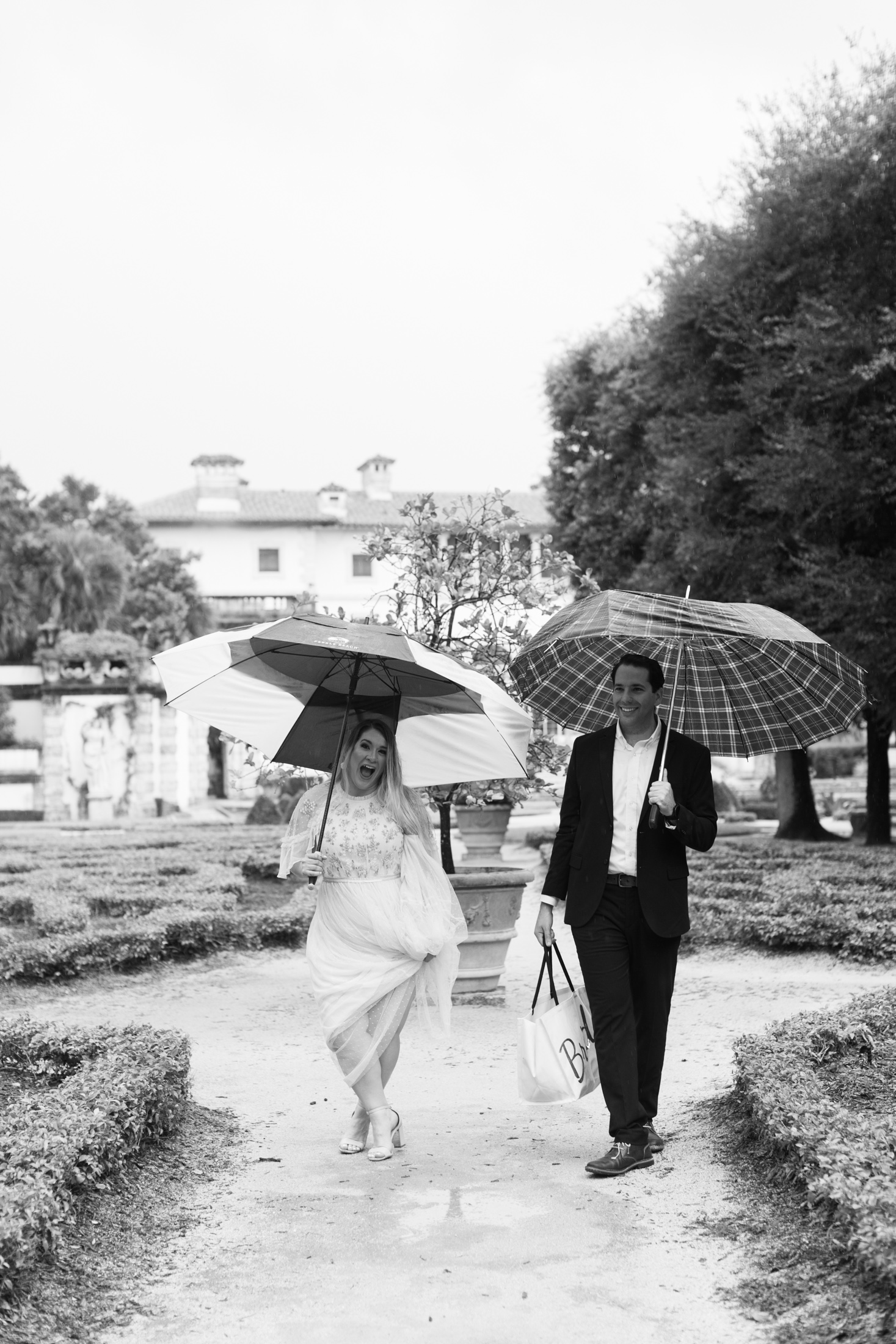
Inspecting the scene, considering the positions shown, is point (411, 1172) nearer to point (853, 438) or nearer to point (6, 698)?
point (853, 438)

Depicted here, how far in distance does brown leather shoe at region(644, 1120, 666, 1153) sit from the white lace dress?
2.77 feet

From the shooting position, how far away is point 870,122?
15.8 metres

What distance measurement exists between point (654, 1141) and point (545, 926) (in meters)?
0.87

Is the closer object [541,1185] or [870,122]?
[541,1185]

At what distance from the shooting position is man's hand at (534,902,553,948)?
497cm

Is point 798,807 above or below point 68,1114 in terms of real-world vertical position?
below

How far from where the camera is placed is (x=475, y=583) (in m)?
8.48

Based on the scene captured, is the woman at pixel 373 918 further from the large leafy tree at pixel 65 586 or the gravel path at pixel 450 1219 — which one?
the large leafy tree at pixel 65 586

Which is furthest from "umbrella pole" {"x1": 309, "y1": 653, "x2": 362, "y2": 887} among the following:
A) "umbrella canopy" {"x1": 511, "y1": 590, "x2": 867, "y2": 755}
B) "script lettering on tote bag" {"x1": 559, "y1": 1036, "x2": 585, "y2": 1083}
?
"script lettering on tote bag" {"x1": 559, "y1": 1036, "x2": 585, "y2": 1083}

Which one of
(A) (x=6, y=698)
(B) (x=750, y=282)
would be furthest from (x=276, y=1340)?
(A) (x=6, y=698)

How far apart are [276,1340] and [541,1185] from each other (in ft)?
4.80

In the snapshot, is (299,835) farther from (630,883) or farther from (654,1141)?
(654,1141)

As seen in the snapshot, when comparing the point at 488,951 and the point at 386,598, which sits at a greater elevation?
the point at 386,598

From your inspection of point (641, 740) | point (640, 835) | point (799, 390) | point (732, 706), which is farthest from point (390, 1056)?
point (799, 390)
